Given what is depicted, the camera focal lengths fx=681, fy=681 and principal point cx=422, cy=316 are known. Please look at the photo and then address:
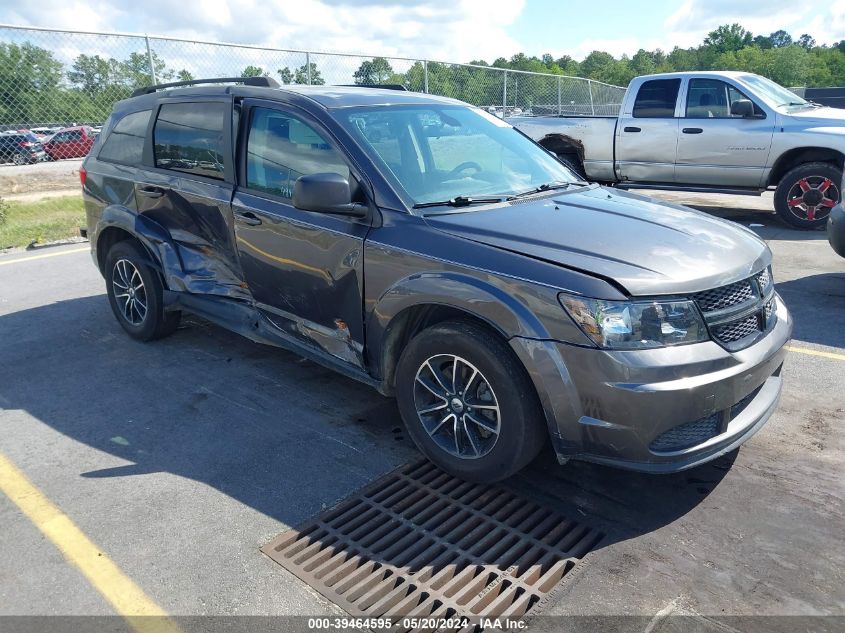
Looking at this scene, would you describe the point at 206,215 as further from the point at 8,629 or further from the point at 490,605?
the point at 490,605

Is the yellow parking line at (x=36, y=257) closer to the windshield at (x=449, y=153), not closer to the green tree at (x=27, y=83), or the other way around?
the green tree at (x=27, y=83)

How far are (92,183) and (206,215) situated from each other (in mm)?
1698

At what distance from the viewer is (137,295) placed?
5.30 m

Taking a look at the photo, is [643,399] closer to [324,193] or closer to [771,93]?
[324,193]

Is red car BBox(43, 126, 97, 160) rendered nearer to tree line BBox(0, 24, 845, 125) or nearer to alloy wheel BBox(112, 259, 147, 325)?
tree line BBox(0, 24, 845, 125)

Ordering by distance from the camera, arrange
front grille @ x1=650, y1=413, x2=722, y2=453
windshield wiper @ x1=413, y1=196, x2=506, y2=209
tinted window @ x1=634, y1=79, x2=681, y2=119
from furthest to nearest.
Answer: tinted window @ x1=634, y1=79, x2=681, y2=119 → windshield wiper @ x1=413, y1=196, x2=506, y2=209 → front grille @ x1=650, y1=413, x2=722, y2=453

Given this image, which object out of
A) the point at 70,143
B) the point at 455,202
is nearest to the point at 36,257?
the point at 70,143

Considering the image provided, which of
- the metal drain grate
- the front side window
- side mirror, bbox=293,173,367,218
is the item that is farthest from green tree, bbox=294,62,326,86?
the metal drain grate

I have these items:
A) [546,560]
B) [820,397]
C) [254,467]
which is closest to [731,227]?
[820,397]

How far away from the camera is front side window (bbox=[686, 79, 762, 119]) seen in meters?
9.61

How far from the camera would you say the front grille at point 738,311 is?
2.98 m

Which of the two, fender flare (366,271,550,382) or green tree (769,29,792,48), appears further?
green tree (769,29,792,48)

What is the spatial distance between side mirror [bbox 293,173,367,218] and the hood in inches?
17.7

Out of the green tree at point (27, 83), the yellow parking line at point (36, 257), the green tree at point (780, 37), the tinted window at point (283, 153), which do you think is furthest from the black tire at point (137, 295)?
the green tree at point (780, 37)
